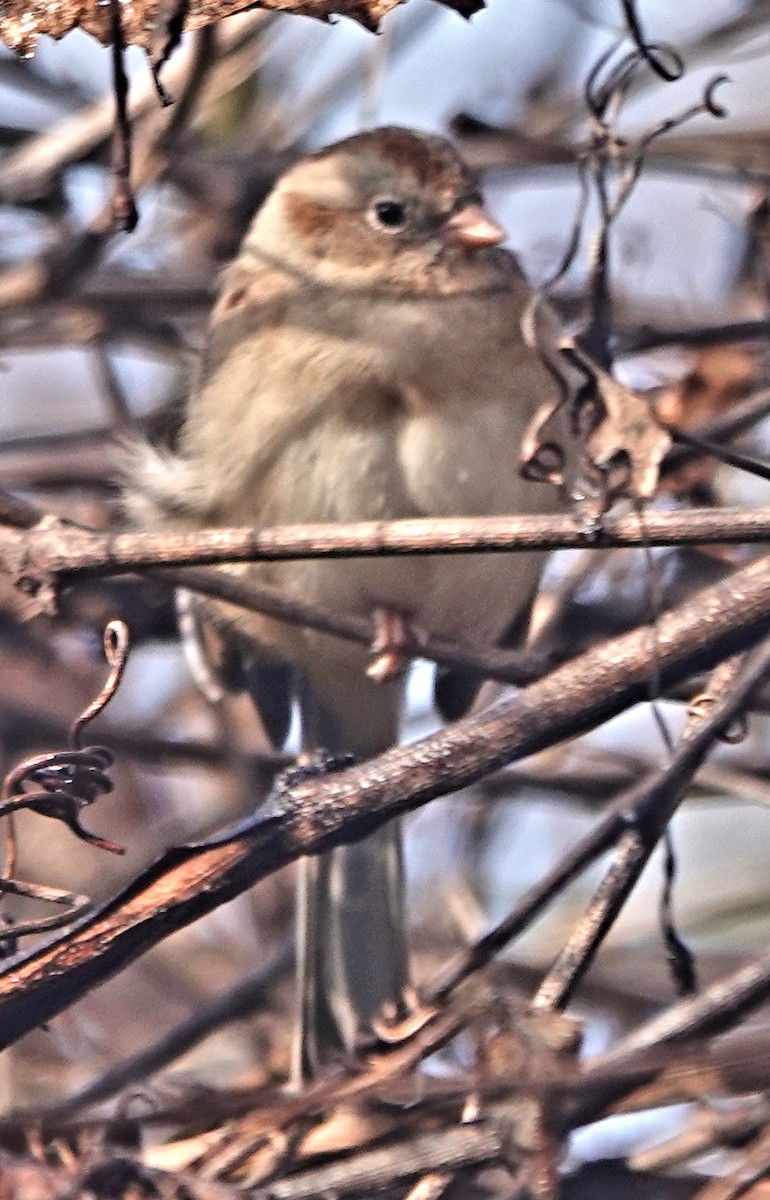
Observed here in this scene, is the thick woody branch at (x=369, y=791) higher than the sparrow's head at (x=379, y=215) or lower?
higher

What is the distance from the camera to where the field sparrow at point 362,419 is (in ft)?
8.35

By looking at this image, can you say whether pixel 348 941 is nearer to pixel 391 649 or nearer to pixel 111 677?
pixel 391 649

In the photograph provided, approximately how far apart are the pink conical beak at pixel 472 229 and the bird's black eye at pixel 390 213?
89 millimetres

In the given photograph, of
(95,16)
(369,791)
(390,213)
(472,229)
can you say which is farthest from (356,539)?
(390,213)

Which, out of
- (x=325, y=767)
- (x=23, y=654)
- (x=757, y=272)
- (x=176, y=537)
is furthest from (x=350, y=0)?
(x=23, y=654)

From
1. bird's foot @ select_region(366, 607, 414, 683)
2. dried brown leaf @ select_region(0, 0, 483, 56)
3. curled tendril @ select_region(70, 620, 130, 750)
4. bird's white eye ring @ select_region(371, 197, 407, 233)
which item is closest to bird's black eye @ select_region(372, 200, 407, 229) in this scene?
bird's white eye ring @ select_region(371, 197, 407, 233)

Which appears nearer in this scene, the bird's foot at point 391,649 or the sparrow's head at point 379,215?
the bird's foot at point 391,649

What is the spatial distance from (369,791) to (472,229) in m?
1.40

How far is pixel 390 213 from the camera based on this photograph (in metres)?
2.85

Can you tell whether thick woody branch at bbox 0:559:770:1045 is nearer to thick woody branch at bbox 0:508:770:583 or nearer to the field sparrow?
thick woody branch at bbox 0:508:770:583

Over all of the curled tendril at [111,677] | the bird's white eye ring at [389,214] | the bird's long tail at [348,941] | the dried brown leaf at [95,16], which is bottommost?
the bird's long tail at [348,941]

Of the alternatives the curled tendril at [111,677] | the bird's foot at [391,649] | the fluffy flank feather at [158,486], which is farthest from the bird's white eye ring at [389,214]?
the curled tendril at [111,677]

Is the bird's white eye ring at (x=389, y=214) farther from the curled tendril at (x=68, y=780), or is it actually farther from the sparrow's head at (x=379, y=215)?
the curled tendril at (x=68, y=780)

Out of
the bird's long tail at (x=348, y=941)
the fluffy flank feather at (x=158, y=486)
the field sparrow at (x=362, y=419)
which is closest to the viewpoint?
the bird's long tail at (x=348, y=941)
